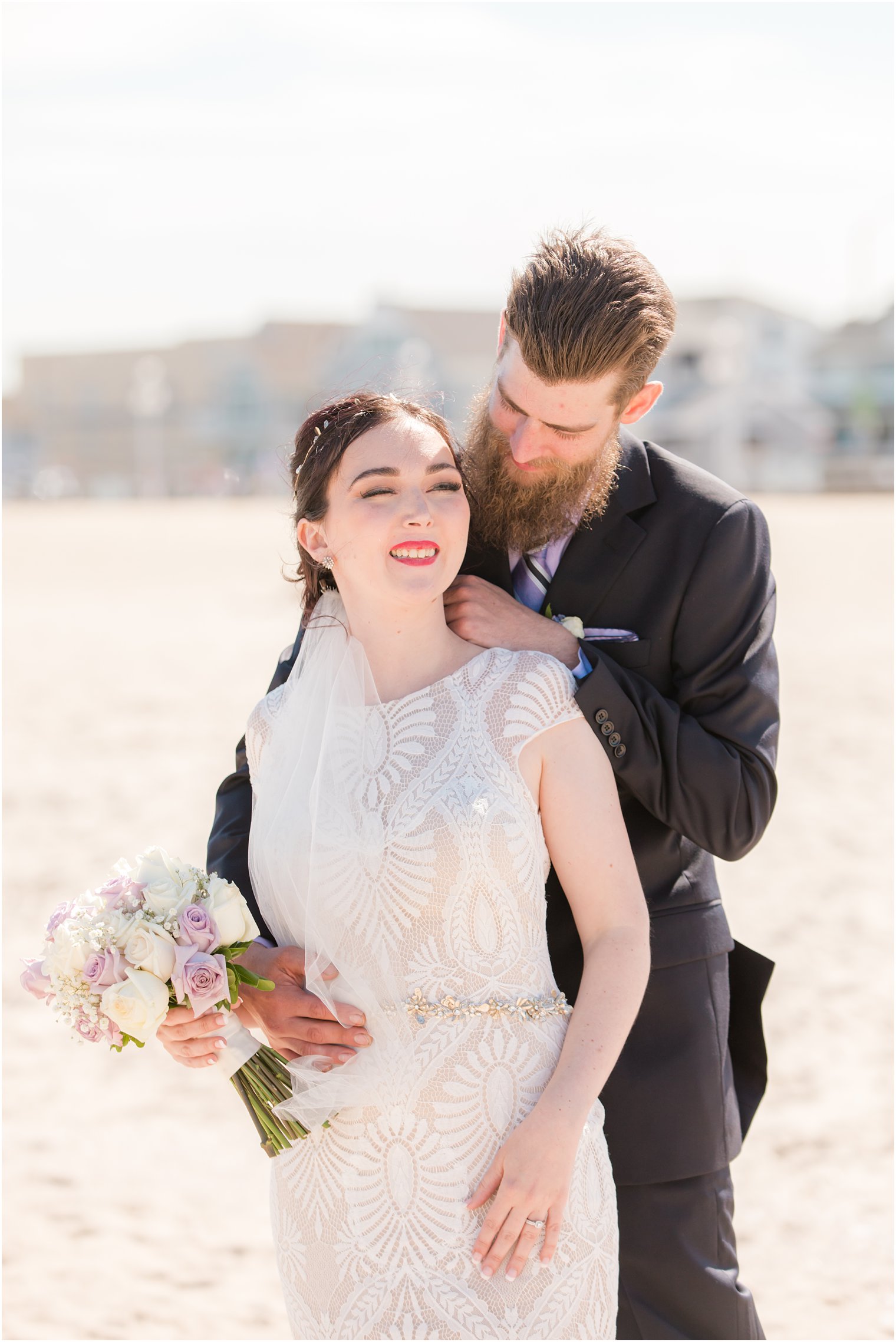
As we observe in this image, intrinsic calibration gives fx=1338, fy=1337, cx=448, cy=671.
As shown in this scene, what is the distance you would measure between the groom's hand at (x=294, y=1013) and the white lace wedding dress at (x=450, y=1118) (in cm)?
6

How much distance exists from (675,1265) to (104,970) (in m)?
1.50

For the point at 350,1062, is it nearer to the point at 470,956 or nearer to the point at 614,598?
the point at 470,956

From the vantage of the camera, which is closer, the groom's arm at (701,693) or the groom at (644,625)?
the groom's arm at (701,693)

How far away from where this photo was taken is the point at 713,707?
2.84 meters

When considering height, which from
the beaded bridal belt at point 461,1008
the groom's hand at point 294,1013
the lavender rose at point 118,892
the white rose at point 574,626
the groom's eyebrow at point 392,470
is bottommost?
the groom's hand at point 294,1013

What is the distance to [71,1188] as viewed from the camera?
16.9 feet

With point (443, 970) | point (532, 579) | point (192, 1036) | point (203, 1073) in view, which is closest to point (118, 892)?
point (192, 1036)

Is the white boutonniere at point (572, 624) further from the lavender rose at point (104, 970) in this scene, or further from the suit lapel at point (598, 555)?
the lavender rose at point (104, 970)

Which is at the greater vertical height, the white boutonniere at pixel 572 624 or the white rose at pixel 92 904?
the white boutonniere at pixel 572 624

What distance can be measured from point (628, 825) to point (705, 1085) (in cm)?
64

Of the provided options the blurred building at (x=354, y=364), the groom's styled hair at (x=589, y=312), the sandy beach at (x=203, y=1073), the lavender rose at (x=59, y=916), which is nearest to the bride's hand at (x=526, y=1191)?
the lavender rose at (x=59, y=916)

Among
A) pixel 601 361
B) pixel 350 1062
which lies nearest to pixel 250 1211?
pixel 350 1062

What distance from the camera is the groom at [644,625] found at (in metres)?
2.88

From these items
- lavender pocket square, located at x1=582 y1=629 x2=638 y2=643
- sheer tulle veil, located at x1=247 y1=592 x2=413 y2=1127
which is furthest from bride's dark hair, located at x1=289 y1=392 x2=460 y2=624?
lavender pocket square, located at x1=582 y1=629 x2=638 y2=643
